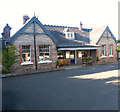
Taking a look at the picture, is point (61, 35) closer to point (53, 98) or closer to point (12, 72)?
point (12, 72)

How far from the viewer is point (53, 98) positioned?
5.70 meters

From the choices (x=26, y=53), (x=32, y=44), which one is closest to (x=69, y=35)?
(x=32, y=44)

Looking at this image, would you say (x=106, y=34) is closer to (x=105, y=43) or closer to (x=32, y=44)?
(x=105, y=43)

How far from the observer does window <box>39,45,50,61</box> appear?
1432cm

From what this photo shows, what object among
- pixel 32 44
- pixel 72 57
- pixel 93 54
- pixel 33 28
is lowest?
pixel 72 57

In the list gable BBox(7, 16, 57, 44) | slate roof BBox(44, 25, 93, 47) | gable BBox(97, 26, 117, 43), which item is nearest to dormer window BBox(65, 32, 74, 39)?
slate roof BBox(44, 25, 93, 47)

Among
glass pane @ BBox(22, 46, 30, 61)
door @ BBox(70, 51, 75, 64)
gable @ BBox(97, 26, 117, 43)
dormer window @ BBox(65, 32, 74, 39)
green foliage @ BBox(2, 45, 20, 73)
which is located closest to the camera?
green foliage @ BBox(2, 45, 20, 73)

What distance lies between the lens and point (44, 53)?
14.5m

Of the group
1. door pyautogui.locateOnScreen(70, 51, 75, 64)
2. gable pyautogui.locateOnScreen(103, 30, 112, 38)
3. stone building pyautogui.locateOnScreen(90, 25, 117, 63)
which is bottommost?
door pyautogui.locateOnScreen(70, 51, 75, 64)

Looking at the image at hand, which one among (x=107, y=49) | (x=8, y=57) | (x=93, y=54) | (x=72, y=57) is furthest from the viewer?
(x=107, y=49)

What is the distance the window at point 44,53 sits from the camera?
1432 centimetres

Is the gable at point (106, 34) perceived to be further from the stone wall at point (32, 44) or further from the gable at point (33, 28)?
the gable at point (33, 28)

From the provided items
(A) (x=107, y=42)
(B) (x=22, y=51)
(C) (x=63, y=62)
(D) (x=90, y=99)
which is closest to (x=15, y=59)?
(B) (x=22, y=51)

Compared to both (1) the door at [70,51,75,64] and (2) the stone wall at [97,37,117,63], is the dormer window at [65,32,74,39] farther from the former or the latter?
(2) the stone wall at [97,37,117,63]
